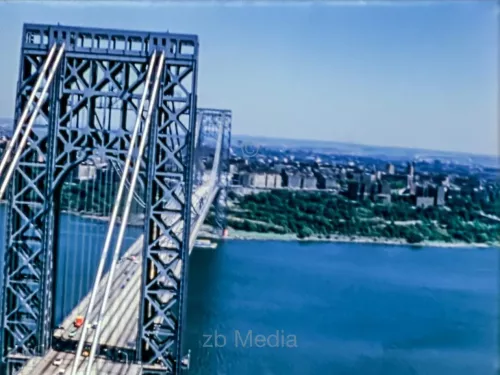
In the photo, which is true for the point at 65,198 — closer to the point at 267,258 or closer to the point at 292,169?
the point at 267,258

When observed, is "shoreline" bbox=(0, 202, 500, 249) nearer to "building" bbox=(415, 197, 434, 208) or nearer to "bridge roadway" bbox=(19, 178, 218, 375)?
"building" bbox=(415, 197, 434, 208)

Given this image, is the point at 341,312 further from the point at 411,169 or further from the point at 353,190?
the point at 411,169

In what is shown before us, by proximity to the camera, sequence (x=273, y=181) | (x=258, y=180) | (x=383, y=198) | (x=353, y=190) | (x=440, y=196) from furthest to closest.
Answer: (x=273, y=181) → (x=258, y=180) → (x=353, y=190) → (x=383, y=198) → (x=440, y=196)

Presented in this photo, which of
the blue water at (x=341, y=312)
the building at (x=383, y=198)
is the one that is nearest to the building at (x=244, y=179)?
the building at (x=383, y=198)

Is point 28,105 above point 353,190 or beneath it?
above

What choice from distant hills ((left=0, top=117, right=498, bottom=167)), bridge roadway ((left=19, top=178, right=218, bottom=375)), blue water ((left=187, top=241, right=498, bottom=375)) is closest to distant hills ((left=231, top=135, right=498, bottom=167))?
distant hills ((left=0, top=117, right=498, bottom=167))

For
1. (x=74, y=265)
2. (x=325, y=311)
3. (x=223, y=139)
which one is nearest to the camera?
(x=74, y=265)

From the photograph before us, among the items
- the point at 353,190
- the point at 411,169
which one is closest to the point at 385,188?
the point at 353,190

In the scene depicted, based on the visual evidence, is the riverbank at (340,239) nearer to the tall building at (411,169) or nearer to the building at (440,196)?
the building at (440,196)
